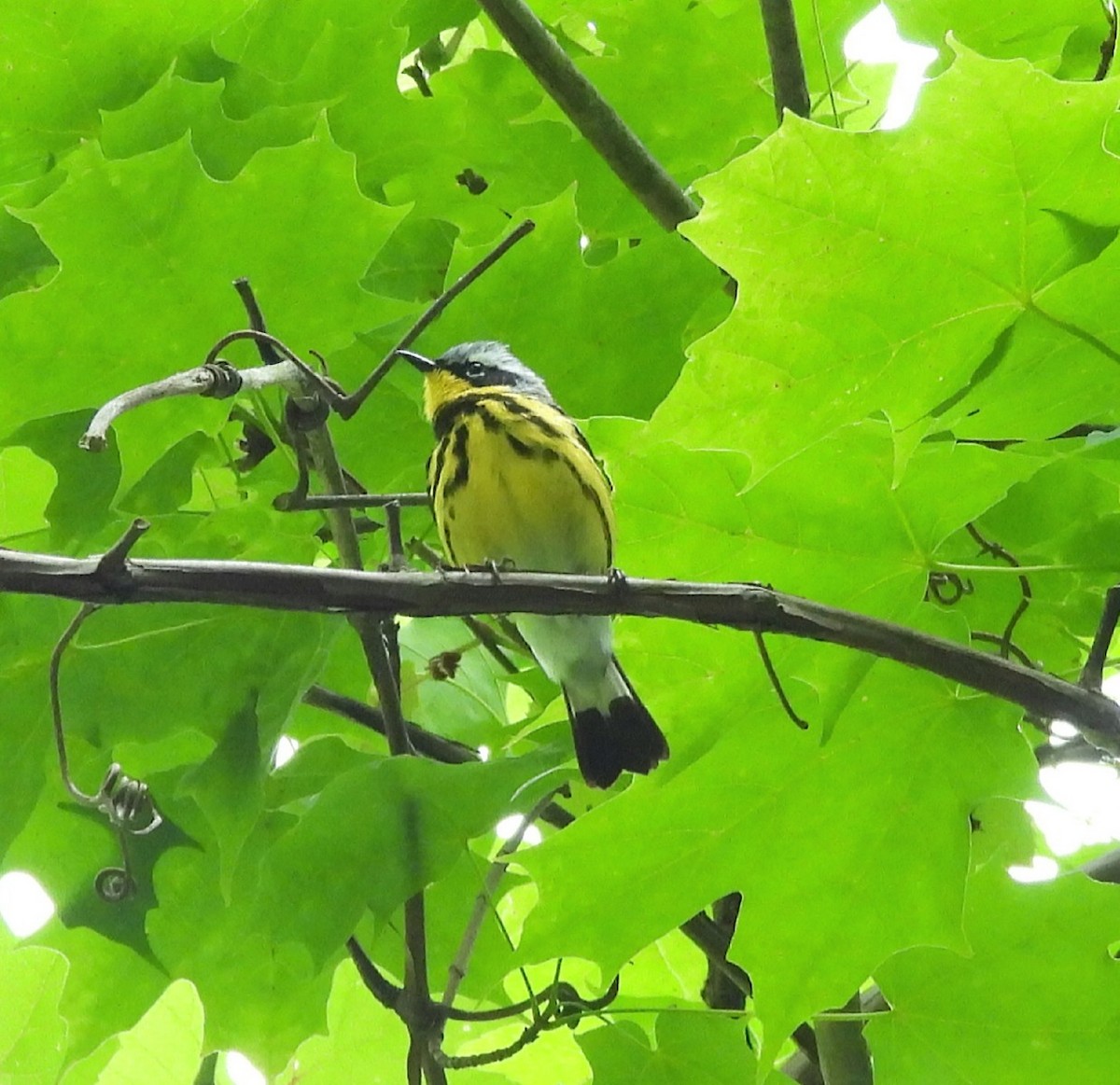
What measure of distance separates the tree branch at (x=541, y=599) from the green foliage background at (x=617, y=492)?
0.47 feet

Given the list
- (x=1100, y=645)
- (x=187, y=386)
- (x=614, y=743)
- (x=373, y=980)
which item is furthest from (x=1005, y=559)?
(x=187, y=386)

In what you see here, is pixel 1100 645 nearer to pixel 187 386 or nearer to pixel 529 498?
pixel 187 386

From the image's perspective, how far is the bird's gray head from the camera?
1460 millimetres

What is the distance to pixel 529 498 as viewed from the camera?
184cm

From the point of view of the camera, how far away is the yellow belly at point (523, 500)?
179 centimetres

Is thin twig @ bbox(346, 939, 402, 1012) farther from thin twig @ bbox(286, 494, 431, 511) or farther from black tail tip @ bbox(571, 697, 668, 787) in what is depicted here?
thin twig @ bbox(286, 494, 431, 511)

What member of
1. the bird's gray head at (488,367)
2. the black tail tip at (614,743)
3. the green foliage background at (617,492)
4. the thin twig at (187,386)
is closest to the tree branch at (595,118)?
the green foliage background at (617,492)

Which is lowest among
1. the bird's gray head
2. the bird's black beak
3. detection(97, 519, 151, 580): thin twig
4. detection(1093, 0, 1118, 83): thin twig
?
detection(97, 519, 151, 580): thin twig

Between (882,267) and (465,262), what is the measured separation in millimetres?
524

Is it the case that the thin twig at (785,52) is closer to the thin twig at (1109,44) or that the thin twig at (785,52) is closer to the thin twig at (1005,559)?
the thin twig at (1109,44)

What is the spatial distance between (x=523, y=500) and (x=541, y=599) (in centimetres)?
107

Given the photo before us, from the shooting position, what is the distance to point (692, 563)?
108 centimetres

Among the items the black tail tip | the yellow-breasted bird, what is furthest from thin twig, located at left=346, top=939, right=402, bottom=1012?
the yellow-breasted bird

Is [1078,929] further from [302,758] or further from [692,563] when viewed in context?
[302,758]
